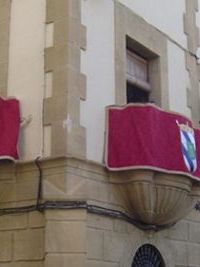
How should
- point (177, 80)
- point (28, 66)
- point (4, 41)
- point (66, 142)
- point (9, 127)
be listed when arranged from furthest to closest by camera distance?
point (177, 80)
point (4, 41)
point (28, 66)
point (9, 127)
point (66, 142)

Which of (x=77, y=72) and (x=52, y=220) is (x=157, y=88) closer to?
(x=77, y=72)

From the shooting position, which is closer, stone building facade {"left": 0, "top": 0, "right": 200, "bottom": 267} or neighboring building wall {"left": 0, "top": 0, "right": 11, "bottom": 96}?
stone building facade {"left": 0, "top": 0, "right": 200, "bottom": 267}

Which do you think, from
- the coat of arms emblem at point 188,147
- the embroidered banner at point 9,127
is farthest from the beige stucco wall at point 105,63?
the coat of arms emblem at point 188,147

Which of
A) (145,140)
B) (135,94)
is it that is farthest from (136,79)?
(145,140)

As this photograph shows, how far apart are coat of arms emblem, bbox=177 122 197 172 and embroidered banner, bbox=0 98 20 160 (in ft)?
8.91

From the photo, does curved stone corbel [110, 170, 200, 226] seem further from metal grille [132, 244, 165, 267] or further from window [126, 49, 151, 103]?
window [126, 49, 151, 103]

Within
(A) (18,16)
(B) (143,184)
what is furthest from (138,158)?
(A) (18,16)

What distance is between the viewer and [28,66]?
1014 centimetres

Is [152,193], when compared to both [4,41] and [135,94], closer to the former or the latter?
[135,94]

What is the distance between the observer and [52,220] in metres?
9.09

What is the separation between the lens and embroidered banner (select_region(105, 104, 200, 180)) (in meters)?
9.88

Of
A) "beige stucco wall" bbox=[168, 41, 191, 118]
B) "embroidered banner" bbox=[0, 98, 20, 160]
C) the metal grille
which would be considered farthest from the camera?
"beige stucco wall" bbox=[168, 41, 191, 118]

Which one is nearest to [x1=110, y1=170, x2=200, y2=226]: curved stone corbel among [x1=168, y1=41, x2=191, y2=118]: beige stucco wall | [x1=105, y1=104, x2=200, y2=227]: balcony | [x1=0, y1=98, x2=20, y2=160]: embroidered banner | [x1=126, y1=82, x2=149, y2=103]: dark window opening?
[x1=105, y1=104, x2=200, y2=227]: balcony

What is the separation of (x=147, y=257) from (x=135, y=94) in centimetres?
297
